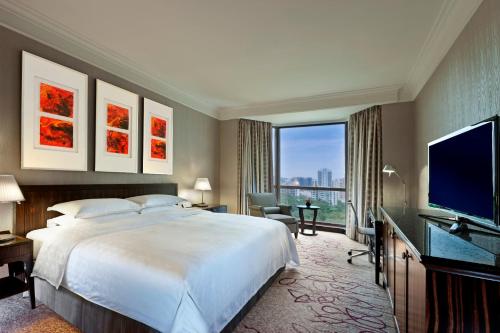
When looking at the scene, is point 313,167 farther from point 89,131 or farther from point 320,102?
point 89,131

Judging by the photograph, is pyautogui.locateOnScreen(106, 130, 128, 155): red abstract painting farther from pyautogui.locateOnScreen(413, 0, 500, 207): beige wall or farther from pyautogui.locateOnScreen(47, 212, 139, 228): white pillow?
pyautogui.locateOnScreen(413, 0, 500, 207): beige wall

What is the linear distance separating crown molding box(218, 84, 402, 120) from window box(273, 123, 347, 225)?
3.88ft

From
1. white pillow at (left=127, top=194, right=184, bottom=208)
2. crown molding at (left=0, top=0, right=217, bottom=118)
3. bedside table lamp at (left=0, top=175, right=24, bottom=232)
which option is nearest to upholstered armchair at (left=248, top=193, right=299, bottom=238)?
white pillow at (left=127, top=194, right=184, bottom=208)

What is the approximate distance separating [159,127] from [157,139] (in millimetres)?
216

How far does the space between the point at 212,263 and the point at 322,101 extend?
13.2ft

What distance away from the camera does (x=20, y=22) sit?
244cm

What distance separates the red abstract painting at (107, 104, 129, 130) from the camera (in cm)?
332

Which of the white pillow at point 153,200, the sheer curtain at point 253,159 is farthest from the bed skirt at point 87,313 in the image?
the sheer curtain at point 253,159

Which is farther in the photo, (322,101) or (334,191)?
(334,191)

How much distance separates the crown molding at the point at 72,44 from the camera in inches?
93.2

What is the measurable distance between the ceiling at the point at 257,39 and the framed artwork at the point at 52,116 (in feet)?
1.11

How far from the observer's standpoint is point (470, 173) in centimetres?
158

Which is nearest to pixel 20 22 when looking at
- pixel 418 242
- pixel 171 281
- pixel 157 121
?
pixel 157 121

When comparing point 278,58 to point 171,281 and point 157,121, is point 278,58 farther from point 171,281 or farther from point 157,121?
point 171,281
